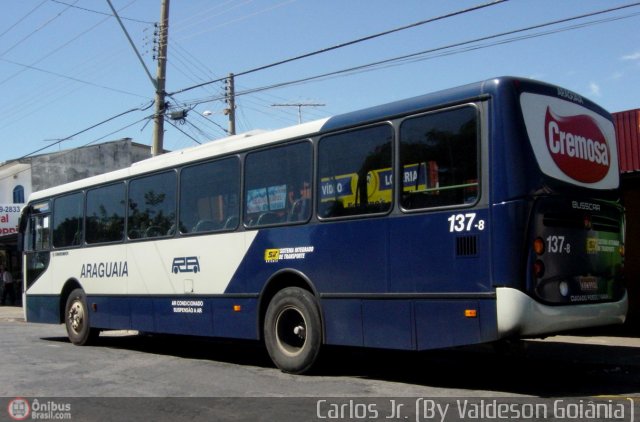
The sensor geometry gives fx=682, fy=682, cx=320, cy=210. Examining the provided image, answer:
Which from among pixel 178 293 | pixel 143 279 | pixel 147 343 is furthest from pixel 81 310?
pixel 178 293

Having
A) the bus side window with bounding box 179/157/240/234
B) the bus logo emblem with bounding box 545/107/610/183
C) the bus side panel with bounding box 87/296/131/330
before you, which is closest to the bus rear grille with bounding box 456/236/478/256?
the bus logo emblem with bounding box 545/107/610/183

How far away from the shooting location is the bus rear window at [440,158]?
276 inches

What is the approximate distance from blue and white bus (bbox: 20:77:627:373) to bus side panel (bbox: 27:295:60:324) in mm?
3577

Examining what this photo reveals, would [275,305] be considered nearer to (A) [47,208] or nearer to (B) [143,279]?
(B) [143,279]

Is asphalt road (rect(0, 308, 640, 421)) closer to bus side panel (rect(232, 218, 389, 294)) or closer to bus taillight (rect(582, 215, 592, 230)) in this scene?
bus side panel (rect(232, 218, 389, 294))

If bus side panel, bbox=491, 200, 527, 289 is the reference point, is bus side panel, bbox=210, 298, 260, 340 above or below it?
below

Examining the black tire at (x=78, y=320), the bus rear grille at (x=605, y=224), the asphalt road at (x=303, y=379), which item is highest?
the bus rear grille at (x=605, y=224)

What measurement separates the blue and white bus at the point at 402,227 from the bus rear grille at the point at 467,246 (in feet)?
0.04

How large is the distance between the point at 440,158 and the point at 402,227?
868 mm

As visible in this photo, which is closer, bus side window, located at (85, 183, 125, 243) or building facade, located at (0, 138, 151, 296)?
bus side window, located at (85, 183, 125, 243)

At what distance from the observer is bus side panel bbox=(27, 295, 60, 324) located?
13.7m

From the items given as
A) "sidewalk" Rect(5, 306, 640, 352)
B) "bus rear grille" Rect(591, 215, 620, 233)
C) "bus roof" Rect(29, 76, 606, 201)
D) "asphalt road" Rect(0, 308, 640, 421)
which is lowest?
"asphalt road" Rect(0, 308, 640, 421)

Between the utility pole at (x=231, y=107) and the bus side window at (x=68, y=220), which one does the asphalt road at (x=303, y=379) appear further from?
the utility pole at (x=231, y=107)

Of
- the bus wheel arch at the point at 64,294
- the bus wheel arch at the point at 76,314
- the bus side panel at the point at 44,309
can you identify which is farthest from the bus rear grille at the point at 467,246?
the bus side panel at the point at 44,309
